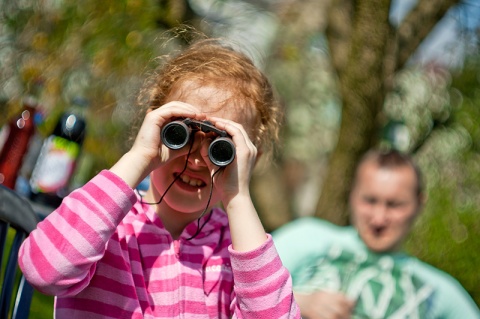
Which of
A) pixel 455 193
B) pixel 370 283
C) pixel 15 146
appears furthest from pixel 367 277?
pixel 455 193

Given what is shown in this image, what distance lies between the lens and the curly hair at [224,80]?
156cm

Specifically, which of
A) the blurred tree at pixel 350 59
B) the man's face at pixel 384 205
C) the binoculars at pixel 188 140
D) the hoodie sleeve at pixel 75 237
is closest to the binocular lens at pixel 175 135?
the binoculars at pixel 188 140

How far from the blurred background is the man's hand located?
0.47 m

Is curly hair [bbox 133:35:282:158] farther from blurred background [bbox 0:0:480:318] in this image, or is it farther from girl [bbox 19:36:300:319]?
blurred background [bbox 0:0:480:318]

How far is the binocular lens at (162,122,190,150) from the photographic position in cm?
137

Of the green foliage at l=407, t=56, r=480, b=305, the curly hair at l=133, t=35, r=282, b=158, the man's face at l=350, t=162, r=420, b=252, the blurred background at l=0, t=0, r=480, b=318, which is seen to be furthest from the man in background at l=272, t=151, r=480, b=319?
the green foliage at l=407, t=56, r=480, b=305

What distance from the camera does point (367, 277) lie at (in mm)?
2547

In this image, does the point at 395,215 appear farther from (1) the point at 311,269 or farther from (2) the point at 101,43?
(2) the point at 101,43

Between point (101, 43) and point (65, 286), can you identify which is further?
point (101, 43)

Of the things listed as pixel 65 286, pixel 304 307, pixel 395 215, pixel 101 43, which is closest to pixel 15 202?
pixel 65 286

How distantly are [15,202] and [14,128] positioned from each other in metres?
1.47

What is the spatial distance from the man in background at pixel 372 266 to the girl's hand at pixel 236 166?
93cm

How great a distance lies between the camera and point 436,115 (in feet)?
19.3

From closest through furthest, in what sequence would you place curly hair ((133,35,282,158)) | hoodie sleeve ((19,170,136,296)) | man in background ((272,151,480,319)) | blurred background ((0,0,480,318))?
1. hoodie sleeve ((19,170,136,296))
2. curly hair ((133,35,282,158))
3. man in background ((272,151,480,319))
4. blurred background ((0,0,480,318))
